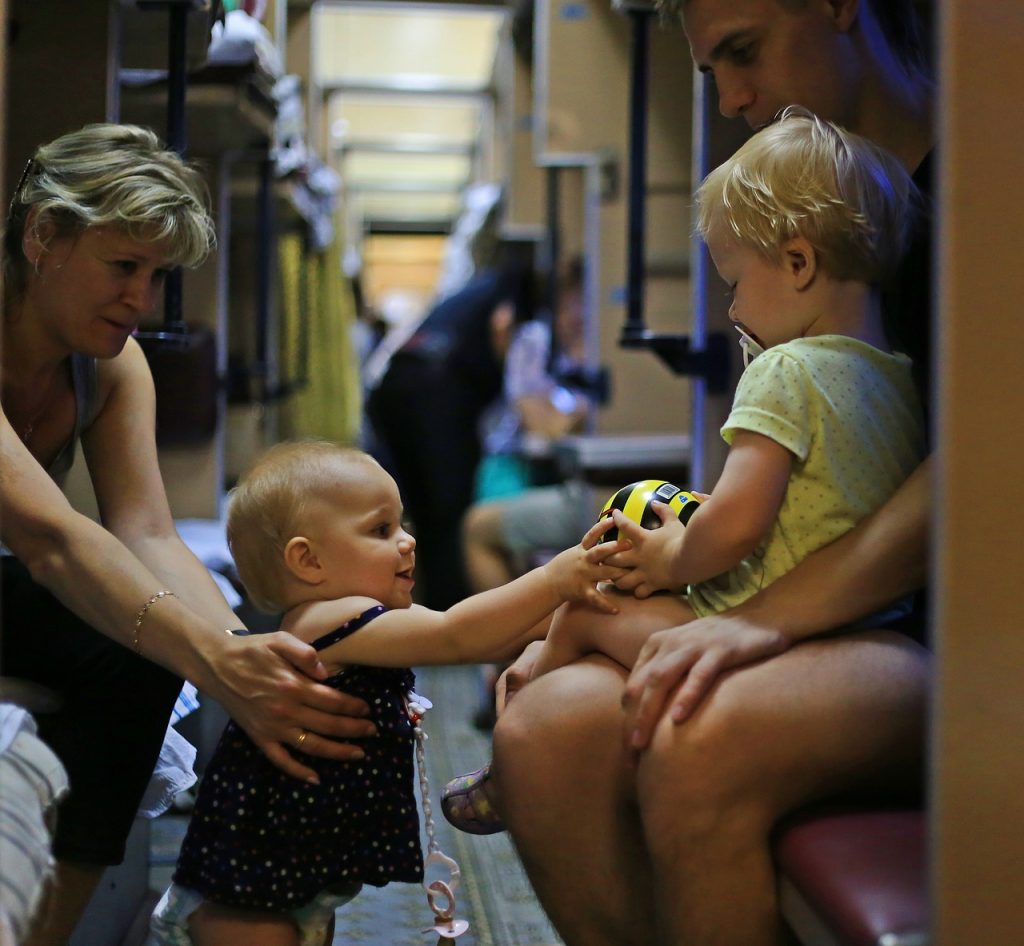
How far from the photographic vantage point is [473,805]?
112cm

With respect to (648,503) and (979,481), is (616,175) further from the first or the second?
(979,481)

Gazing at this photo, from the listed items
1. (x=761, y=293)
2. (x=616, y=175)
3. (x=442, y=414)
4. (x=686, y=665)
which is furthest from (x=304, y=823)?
(x=442, y=414)

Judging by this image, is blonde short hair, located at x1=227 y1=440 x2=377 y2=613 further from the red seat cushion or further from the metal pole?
the metal pole

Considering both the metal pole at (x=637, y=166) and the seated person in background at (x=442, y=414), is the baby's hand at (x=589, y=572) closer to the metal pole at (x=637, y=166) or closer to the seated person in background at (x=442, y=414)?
the metal pole at (x=637, y=166)

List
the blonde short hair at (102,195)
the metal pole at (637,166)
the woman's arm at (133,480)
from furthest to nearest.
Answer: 1. the metal pole at (637,166)
2. the woman's arm at (133,480)
3. the blonde short hair at (102,195)

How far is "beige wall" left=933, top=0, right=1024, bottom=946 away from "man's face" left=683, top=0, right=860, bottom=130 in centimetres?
47

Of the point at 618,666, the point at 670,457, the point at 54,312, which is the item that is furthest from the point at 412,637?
the point at 670,457

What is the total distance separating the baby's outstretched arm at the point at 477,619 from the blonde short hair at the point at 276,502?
0.27 ft

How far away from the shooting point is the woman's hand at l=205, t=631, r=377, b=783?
1035 mm

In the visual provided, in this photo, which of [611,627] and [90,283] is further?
[90,283]

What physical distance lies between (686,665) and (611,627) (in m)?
0.12

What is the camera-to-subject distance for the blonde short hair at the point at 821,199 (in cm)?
99

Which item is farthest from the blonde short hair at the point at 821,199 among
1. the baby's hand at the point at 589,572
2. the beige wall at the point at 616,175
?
the beige wall at the point at 616,175

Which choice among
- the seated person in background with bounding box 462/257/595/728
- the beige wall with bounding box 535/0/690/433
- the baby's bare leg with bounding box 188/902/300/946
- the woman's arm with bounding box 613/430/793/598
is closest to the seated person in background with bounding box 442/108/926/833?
the woman's arm with bounding box 613/430/793/598
